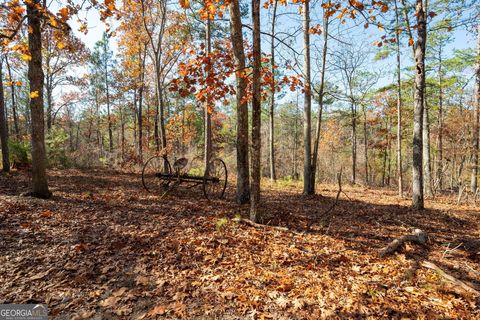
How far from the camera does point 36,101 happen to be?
5.97 metres

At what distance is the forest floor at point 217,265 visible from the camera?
2.70 m

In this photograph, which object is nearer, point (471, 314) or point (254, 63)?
point (471, 314)

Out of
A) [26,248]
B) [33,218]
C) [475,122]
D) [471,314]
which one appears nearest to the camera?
[471,314]

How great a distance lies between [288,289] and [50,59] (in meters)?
23.3

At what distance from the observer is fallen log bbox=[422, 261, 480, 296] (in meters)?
2.92

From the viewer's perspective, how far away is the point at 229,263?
141 inches

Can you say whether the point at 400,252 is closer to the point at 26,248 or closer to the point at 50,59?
the point at 26,248

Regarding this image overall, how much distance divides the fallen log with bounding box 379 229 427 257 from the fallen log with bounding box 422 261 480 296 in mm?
528

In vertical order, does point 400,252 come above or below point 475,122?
below

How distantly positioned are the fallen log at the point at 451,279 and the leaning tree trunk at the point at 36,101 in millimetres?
8129

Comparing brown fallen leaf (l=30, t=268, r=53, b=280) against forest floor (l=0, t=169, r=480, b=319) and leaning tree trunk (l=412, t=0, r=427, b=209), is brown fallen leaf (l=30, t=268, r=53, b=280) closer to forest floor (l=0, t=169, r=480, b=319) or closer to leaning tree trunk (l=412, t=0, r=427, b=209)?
forest floor (l=0, t=169, r=480, b=319)

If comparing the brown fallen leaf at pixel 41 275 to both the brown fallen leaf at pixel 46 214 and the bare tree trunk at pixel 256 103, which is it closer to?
the brown fallen leaf at pixel 46 214

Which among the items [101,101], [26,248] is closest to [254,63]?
[26,248]

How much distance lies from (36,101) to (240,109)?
4.93 metres
